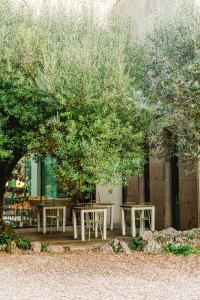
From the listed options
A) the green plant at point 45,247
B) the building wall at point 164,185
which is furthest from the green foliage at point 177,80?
the green plant at point 45,247

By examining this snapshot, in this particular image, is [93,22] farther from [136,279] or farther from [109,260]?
[136,279]

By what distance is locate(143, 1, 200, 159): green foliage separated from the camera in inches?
373

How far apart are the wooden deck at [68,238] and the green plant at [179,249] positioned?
177cm

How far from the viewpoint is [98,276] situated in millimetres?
7719

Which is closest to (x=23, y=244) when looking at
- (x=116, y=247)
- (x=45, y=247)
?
(x=45, y=247)

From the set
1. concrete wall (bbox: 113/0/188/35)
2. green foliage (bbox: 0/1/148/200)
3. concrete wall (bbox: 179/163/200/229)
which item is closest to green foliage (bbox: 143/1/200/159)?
green foliage (bbox: 0/1/148/200)

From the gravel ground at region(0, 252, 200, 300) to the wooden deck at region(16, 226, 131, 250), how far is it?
696mm

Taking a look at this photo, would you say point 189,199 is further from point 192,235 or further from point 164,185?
point 192,235

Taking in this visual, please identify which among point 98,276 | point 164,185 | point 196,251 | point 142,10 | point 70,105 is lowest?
point 98,276

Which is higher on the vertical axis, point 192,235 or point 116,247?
point 192,235

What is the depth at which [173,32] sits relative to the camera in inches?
410

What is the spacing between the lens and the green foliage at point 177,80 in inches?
373

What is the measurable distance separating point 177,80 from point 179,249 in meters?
3.68

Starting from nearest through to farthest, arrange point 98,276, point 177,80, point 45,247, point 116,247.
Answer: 1. point 98,276
2. point 177,80
3. point 116,247
4. point 45,247
